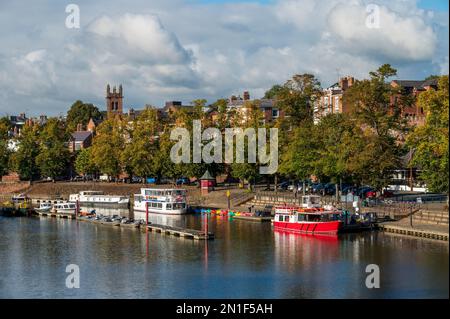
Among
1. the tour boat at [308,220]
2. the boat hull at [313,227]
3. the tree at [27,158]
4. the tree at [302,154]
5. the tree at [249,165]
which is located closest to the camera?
the boat hull at [313,227]

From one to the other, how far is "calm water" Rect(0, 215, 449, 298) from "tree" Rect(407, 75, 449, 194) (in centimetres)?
820

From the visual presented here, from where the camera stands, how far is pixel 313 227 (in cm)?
8912

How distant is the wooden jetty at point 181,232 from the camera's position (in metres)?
87.2

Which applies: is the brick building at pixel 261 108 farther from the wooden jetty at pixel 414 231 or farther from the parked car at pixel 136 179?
the wooden jetty at pixel 414 231

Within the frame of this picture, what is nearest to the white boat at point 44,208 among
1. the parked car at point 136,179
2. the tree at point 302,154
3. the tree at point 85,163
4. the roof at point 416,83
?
the parked car at point 136,179

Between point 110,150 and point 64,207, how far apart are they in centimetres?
3209

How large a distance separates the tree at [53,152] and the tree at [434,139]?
95.8 metres

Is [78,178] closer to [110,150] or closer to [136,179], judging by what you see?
[136,179]

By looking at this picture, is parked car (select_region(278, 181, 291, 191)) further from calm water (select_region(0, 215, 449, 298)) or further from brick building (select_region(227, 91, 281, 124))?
calm water (select_region(0, 215, 449, 298))

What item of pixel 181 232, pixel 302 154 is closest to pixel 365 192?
pixel 302 154

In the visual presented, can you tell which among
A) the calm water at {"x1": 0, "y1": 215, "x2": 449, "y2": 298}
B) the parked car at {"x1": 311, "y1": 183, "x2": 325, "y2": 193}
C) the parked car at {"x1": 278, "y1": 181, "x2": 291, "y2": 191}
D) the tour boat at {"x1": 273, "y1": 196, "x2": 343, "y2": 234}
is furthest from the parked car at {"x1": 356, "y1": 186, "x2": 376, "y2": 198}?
the parked car at {"x1": 278, "y1": 181, "x2": 291, "y2": 191}
